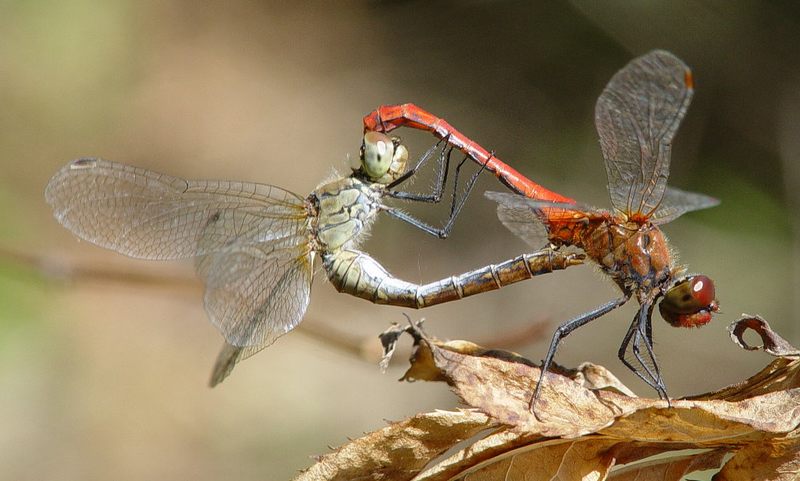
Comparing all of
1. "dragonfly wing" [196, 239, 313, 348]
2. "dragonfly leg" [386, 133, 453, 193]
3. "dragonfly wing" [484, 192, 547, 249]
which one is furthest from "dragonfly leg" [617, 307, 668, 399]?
A: "dragonfly wing" [196, 239, 313, 348]

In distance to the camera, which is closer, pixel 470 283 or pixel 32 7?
pixel 470 283

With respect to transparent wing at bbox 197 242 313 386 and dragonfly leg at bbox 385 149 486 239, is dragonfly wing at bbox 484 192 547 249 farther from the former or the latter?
transparent wing at bbox 197 242 313 386

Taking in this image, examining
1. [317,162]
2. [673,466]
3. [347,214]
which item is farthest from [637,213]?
[317,162]

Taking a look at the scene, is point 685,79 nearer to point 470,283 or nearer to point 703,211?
point 470,283

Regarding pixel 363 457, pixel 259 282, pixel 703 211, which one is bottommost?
pixel 363 457

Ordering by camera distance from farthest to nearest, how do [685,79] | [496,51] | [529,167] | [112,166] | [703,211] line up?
[496,51]
[529,167]
[703,211]
[112,166]
[685,79]

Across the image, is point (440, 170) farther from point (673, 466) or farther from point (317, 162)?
point (317, 162)

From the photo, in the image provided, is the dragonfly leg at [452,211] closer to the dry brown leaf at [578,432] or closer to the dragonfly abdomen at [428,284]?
the dragonfly abdomen at [428,284]

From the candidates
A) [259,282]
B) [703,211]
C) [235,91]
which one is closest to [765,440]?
[259,282]

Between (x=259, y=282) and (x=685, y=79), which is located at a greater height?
(x=685, y=79)
